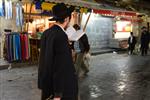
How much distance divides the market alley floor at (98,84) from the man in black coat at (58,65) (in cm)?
506

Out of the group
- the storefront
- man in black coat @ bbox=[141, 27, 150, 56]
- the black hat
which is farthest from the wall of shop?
the black hat

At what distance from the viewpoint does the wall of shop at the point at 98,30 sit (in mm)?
25203

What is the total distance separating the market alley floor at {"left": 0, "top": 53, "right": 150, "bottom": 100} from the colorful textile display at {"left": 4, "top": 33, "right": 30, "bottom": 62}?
2.56 ft

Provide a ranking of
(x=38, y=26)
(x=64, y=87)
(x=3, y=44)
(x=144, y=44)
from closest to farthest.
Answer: (x=64, y=87) < (x=3, y=44) < (x=38, y=26) < (x=144, y=44)

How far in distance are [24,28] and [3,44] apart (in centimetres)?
189

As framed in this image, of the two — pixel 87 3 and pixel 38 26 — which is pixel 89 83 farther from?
pixel 38 26

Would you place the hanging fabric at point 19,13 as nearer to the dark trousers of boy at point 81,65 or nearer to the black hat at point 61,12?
the dark trousers of boy at point 81,65

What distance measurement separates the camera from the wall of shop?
25.2 metres

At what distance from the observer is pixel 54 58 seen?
14.2ft

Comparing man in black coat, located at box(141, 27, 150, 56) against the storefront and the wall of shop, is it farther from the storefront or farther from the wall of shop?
the wall of shop

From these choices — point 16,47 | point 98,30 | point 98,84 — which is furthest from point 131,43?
point 98,84

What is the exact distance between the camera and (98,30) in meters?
26.2

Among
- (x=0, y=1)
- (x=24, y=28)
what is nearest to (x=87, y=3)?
(x=24, y=28)

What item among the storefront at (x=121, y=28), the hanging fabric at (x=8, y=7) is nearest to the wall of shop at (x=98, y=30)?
the storefront at (x=121, y=28)
